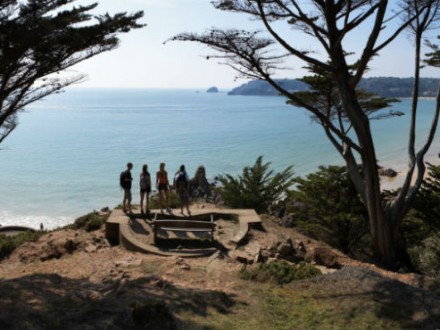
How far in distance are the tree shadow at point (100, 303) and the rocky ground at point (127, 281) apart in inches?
0.5

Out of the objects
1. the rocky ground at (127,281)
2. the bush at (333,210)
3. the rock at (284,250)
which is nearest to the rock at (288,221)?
the bush at (333,210)

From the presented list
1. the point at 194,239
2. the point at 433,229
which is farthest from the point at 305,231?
the point at 194,239

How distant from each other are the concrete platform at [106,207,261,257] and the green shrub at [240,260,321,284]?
6.92 feet

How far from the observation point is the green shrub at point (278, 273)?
7.84m

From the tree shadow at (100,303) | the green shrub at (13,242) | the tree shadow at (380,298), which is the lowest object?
the green shrub at (13,242)

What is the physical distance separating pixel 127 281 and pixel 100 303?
1228 mm

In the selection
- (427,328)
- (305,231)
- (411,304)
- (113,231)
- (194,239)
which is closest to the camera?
(427,328)

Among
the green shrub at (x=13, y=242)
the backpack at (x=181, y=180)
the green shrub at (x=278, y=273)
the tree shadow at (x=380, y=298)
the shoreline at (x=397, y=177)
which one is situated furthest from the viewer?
the shoreline at (x=397, y=177)

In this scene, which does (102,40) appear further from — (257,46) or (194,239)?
(194,239)

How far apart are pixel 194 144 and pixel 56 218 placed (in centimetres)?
3378

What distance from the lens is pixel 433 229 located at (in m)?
14.8

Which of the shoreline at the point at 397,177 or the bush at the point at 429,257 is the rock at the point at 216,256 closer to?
the bush at the point at 429,257

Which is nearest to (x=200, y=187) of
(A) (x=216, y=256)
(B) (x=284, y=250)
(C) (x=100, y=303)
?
(B) (x=284, y=250)

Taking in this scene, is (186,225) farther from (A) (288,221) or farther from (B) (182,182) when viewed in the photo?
(A) (288,221)
